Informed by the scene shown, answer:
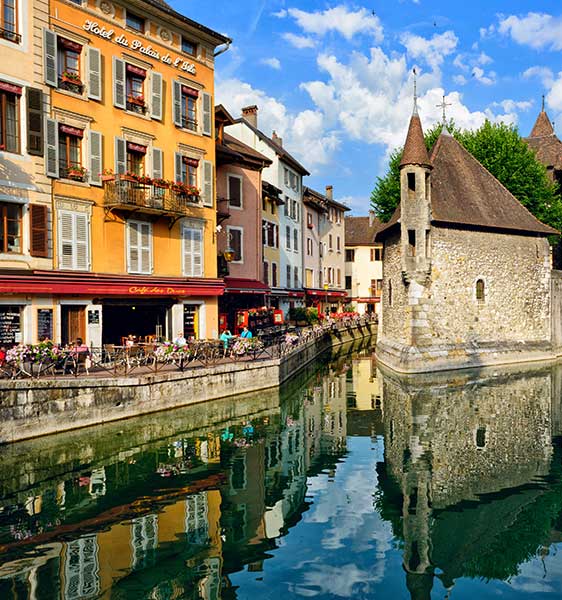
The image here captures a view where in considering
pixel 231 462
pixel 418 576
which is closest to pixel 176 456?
pixel 231 462

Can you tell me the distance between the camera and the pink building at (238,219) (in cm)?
2638

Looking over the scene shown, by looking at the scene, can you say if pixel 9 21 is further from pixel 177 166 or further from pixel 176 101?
pixel 177 166

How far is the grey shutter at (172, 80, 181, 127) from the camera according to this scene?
843 inches

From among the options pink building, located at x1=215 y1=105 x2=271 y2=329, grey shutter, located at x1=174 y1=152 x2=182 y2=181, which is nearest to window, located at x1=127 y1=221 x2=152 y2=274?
grey shutter, located at x1=174 y1=152 x2=182 y2=181

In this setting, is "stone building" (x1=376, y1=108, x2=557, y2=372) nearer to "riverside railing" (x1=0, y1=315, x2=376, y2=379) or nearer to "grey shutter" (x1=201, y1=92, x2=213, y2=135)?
"riverside railing" (x1=0, y1=315, x2=376, y2=379)

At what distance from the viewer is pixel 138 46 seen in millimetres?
20188

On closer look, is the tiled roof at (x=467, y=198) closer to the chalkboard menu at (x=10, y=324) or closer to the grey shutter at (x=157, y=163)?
the grey shutter at (x=157, y=163)

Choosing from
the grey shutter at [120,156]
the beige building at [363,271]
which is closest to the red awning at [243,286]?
the grey shutter at [120,156]

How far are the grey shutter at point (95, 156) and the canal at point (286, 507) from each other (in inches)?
332

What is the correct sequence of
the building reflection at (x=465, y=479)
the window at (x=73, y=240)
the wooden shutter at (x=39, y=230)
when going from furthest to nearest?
the window at (x=73, y=240)
the wooden shutter at (x=39, y=230)
the building reflection at (x=465, y=479)

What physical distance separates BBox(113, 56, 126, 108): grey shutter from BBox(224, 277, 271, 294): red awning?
9.32 meters

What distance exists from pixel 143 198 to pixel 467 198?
54.5ft

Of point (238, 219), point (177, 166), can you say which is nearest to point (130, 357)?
point (177, 166)

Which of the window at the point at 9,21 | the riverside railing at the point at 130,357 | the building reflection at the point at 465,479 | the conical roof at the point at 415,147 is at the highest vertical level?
the window at the point at 9,21
